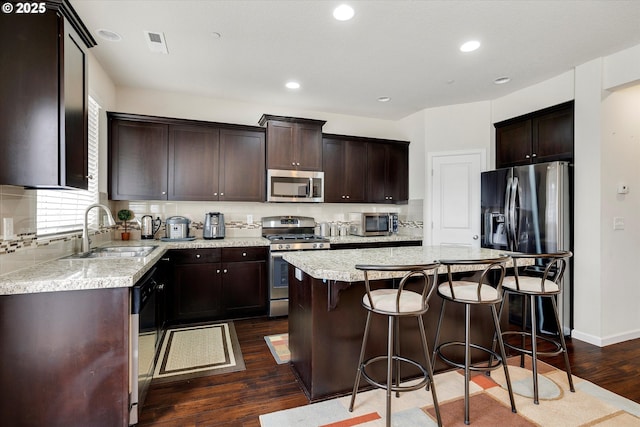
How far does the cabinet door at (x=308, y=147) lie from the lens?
14.0 ft

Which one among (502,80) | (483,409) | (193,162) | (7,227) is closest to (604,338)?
(483,409)

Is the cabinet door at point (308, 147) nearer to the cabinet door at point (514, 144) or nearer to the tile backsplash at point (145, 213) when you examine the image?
the tile backsplash at point (145, 213)

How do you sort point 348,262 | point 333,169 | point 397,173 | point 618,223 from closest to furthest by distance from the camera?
point 348,262, point 618,223, point 333,169, point 397,173

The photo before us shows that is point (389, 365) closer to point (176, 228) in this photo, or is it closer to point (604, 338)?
point (604, 338)

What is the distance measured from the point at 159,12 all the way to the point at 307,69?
1.44m

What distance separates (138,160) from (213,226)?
1.12 metres

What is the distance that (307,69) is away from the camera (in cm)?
339

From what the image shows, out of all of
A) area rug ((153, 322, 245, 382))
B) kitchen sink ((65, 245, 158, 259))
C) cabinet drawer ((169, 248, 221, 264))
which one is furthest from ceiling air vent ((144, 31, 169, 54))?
area rug ((153, 322, 245, 382))

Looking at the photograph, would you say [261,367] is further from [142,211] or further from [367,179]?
[367,179]

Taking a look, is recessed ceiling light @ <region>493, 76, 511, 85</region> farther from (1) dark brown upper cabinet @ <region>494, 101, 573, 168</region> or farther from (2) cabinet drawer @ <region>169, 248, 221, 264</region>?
(2) cabinet drawer @ <region>169, 248, 221, 264</region>

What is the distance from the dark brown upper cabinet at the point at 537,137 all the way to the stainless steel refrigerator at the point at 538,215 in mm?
311

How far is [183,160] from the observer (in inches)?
152

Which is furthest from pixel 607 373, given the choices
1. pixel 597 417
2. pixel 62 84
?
pixel 62 84

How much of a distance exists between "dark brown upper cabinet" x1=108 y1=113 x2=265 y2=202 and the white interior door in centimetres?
244
